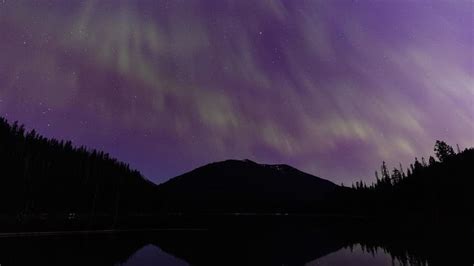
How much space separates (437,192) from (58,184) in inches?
5446

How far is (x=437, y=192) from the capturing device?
13225 centimetres

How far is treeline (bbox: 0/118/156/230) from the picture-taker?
103 metres

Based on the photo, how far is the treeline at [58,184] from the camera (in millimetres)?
103012

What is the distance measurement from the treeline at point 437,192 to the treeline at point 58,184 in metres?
107

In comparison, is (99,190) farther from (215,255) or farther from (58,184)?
(215,255)

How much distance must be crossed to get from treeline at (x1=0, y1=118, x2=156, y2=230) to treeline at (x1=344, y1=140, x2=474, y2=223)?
350 feet

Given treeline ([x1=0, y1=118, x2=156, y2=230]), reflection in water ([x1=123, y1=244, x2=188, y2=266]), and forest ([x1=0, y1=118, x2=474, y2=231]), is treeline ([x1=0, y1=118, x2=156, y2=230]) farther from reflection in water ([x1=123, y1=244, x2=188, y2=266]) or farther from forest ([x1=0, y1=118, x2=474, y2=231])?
reflection in water ([x1=123, y1=244, x2=188, y2=266])

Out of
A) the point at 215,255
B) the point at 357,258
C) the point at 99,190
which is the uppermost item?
the point at 99,190

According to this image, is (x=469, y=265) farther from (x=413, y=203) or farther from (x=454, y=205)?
(x=413, y=203)

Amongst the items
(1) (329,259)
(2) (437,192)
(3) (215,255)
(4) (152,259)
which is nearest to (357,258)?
(1) (329,259)

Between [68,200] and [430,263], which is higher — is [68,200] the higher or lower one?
the higher one

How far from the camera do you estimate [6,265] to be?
26938 millimetres

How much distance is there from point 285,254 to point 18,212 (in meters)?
84.3

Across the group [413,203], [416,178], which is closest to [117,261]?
[413,203]
